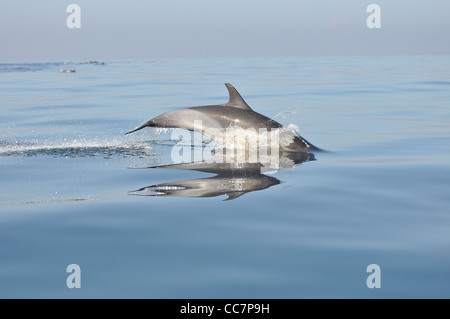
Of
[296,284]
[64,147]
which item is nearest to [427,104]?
[64,147]

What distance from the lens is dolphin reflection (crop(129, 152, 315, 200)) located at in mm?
7168

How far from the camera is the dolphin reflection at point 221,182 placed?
717 centimetres

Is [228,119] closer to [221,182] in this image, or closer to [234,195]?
[221,182]

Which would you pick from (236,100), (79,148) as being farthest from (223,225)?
(79,148)

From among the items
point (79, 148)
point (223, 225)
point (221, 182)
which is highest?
point (79, 148)

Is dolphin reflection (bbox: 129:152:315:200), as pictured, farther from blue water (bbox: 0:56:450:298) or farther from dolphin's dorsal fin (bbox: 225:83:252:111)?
dolphin's dorsal fin (bbox: 225:83:252:111)

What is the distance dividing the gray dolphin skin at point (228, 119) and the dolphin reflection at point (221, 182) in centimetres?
121

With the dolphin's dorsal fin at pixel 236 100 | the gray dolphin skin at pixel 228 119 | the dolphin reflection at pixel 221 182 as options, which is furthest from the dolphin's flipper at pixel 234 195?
the dolphin's dorsal fin at pixel 236 100

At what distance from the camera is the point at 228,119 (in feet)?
34.3

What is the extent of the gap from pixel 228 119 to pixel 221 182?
2.96 m

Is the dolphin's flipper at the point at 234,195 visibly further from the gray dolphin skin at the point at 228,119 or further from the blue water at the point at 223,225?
the gray dolphin skin at the point at 228,119

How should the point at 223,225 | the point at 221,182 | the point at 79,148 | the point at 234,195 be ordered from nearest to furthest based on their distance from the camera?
the point at 223,225 → the point at 234,195 → the point at 221,182 → the point at 79,148

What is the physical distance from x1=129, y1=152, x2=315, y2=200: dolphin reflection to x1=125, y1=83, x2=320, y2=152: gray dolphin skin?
47.5 inches

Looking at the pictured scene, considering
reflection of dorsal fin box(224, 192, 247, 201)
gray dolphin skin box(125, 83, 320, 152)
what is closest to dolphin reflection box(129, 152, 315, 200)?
reflection of dorsal fin box(224, 192, 247, 201)
